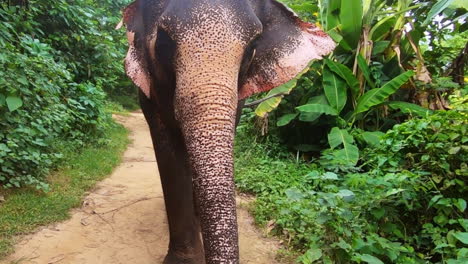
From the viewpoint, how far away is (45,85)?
4.23 meters

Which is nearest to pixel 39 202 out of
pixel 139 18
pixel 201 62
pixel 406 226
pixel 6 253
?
pixel 6 253

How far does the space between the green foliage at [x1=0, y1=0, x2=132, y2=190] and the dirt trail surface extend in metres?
0.61

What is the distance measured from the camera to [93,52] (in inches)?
287

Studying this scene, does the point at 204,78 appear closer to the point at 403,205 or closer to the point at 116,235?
the point at 403,205

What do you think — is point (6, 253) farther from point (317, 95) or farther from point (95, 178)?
point (317, 95)

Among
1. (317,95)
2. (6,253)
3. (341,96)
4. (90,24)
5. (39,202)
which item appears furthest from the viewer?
(90,24)

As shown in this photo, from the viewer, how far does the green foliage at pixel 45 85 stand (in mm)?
3787

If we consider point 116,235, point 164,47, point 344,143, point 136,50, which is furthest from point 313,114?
point 164,47

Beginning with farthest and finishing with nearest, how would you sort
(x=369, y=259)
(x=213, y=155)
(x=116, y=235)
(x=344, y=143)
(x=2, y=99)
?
(x=344, y=143) → (x=2, y=99) → (x=116, y=235) → (x=369, y=259) → (x=213, y=155)

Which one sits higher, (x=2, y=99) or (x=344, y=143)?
(x=2, y=99)

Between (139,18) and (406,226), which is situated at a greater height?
(139,18)

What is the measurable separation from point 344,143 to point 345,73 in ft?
3.45

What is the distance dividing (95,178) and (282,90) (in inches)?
101

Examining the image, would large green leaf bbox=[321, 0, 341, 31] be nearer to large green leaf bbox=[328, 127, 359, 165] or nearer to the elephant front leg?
large green leaf bbox=[328, 127, 359, 165]
